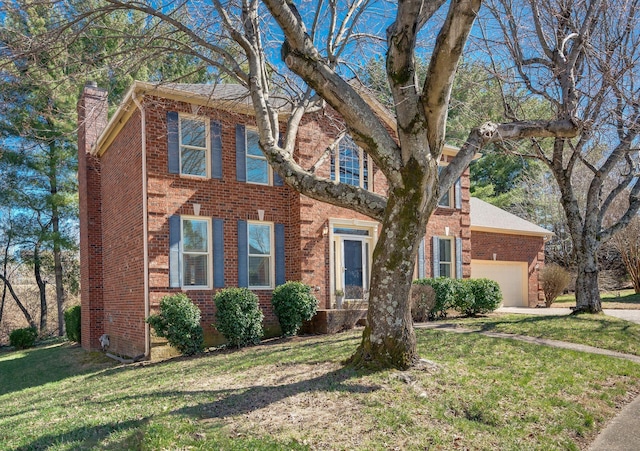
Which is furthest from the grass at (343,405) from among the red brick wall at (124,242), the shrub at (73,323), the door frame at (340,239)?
the shrub at (73,323)

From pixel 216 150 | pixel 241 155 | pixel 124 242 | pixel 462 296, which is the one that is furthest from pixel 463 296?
pixel 124 242

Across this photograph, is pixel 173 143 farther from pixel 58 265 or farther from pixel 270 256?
pixel 58 265

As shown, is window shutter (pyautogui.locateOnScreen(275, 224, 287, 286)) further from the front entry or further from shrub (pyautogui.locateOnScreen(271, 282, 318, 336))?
the front entry

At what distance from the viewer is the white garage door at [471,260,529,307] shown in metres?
21.1

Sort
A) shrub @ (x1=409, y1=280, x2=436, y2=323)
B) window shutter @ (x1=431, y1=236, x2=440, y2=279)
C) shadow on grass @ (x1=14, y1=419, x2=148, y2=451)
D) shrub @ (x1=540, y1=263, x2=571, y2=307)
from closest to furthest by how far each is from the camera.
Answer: shadow on grass @ (x1=14, y1=419, x2=148, y2=451), shrub @ (x1=409, y1=280, x2=436, y2=323), window shutter @ (x1=431, y1=236, x2=440, y2=279), shrub @ (x1=540, y1=263, x2=571, y2=307)

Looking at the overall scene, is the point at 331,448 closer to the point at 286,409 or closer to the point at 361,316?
the point at 286,409

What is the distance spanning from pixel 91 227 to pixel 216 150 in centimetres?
571

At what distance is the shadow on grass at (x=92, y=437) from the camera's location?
4.68 metres

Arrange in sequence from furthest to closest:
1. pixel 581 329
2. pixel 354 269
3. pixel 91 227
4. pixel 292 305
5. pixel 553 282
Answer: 1. pixel 553 282
2. pixel 91 227
3. pixel 354 269
4. pixel 292 305
5. pixel 581 329

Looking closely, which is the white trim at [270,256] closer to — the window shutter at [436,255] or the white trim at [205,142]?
the white trim at [205,142]

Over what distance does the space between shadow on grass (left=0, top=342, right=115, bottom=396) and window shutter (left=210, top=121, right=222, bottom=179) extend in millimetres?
5330

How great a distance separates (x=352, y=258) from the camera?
14.5 metres

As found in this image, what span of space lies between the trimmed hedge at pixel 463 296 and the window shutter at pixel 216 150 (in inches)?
247

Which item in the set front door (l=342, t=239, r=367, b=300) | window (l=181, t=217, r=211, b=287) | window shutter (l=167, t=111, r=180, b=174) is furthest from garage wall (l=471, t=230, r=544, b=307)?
window shutter (l=167, t=111, r=180, b=174)
